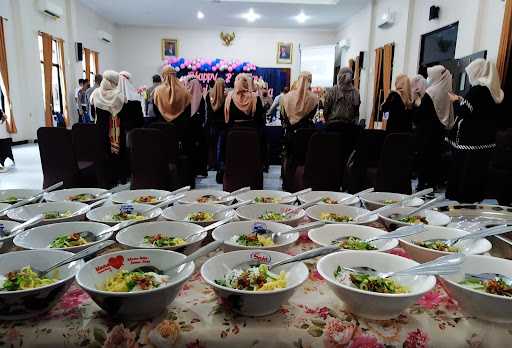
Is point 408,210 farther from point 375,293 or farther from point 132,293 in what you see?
point 132,293

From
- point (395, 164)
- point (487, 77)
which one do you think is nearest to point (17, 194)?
point (395, 164)

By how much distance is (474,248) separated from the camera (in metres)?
0.87

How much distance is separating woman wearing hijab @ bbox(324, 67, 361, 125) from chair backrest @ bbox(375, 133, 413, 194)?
113 centimetres

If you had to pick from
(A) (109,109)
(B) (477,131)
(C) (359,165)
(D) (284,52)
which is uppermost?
(D) (284,52)

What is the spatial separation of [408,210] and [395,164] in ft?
5.96

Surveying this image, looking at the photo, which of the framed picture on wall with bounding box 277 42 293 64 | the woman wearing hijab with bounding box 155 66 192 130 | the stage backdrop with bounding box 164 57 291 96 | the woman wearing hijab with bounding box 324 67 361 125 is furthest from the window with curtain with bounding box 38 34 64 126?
the woman wearing hijab with bounding box 324 67 361 125

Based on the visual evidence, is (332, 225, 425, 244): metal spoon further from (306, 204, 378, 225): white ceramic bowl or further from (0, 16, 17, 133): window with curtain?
(0, 16, 17, 133): window with curtain

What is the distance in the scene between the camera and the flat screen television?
215 inches

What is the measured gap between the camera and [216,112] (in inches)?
191

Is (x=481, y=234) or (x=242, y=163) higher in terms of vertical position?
(x=481, y=234)

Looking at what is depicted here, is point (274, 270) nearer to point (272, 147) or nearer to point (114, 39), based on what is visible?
point (272, 147)

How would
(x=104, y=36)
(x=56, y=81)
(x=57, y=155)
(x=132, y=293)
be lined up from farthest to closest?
(x=104, y=36)
(x=56, y=81)
(x=57, y=155)
(x=132, y=293)

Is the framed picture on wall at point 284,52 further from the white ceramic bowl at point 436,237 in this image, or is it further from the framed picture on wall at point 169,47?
the white ceramic bowl at point 436,237

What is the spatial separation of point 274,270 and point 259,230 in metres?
0.24
